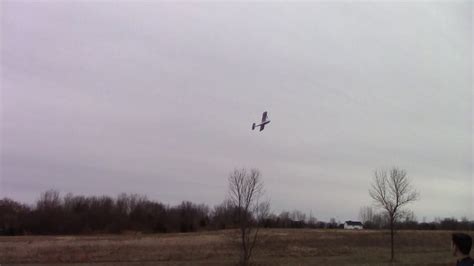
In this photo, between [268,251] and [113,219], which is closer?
[268,251]

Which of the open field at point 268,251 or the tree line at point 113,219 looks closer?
the open field at point 268,251

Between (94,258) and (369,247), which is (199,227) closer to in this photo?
(369,247)

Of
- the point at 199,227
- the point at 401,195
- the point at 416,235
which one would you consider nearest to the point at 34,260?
the point at 401,195

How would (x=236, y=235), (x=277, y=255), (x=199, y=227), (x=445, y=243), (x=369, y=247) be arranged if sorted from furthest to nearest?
(x=199, y=227), (x=445, y=243), (x=369, y=247), (x=277, y=255), (x=236, y=235)

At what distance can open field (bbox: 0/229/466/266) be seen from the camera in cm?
3681

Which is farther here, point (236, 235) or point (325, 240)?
point (325, 240)

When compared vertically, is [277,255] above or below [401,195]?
below

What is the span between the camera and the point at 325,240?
54.2 m

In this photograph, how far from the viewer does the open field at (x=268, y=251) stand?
3681 centimetres

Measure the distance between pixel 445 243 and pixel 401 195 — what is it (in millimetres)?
27088

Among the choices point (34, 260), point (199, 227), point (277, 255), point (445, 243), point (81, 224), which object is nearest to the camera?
point (34, 260)

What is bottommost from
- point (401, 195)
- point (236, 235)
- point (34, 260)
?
point (34, 260)

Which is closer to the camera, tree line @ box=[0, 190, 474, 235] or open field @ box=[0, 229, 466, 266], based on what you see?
open field @ box=[0, 229, 466, 266]

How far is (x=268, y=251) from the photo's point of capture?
152 feet
